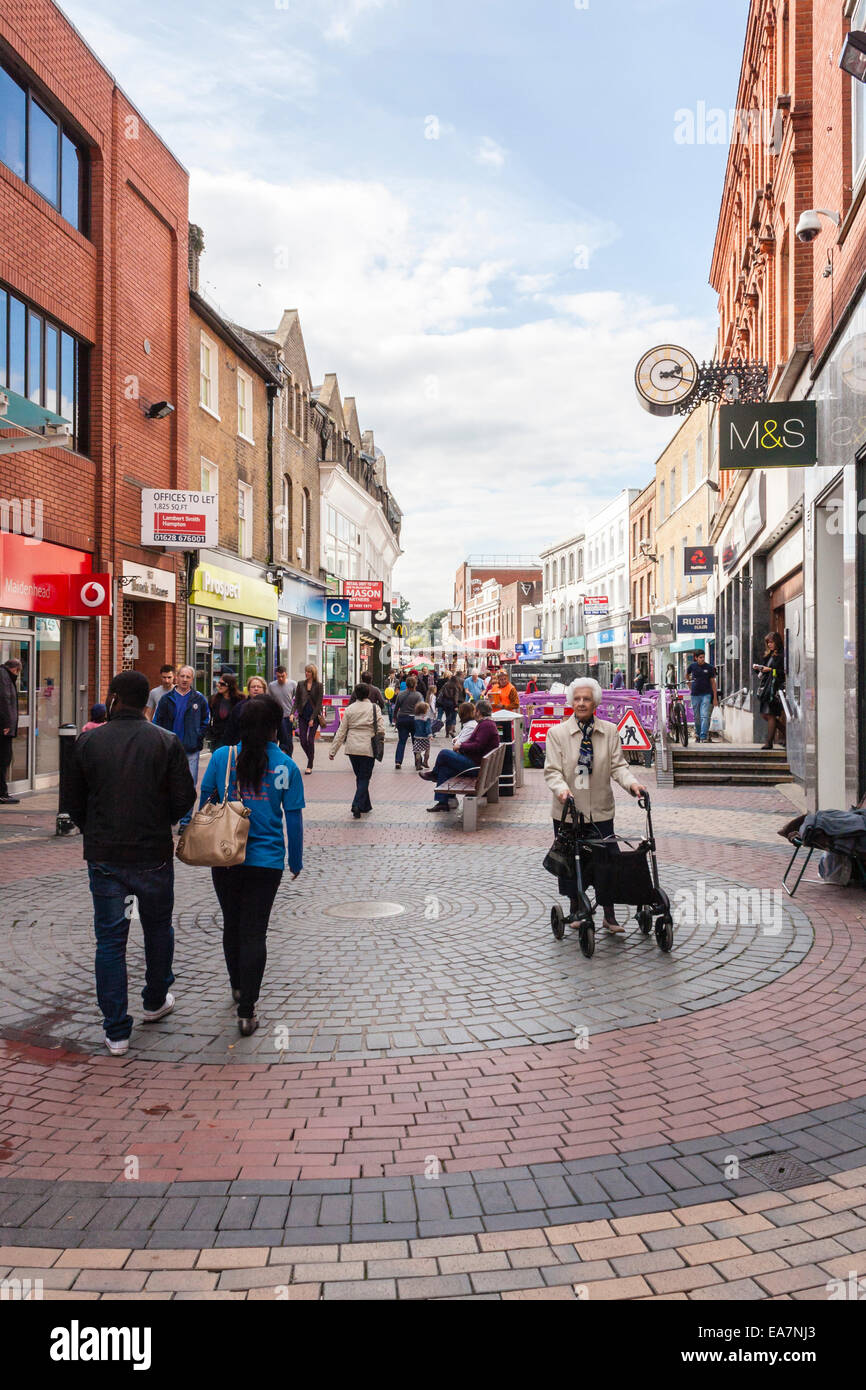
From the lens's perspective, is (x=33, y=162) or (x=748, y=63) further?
(x=748, y=63)

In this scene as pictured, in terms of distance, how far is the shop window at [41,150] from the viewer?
13.2m

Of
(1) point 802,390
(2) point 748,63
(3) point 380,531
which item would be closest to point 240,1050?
(1) point 802,390

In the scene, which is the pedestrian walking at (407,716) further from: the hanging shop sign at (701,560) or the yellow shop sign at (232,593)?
the hanging shop sign at (701,560)

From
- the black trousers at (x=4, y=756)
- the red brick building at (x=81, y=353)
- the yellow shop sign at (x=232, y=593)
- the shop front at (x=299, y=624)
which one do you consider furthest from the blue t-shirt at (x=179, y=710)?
the shop front at (x=299, y=624)

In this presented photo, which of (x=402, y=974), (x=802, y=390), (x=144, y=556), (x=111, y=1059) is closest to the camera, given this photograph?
(x=111, y=1059)

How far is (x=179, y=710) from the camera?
34.3ft

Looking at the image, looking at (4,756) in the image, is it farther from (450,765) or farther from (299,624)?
(299,624)

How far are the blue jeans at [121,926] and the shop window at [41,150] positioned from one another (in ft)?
40.2

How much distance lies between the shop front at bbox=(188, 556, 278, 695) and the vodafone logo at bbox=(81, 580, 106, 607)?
4.99m

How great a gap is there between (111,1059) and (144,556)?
14.0 meters

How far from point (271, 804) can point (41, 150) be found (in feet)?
44.3

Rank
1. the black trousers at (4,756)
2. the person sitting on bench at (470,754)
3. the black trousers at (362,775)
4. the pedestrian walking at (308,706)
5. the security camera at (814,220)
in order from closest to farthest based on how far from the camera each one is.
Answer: the security camera at (814,220) < the black trousers at (362,775) < the person sitting on bench at (470,754) < the black trousers at (4,756) < the pedestrian walking at (308,706)
